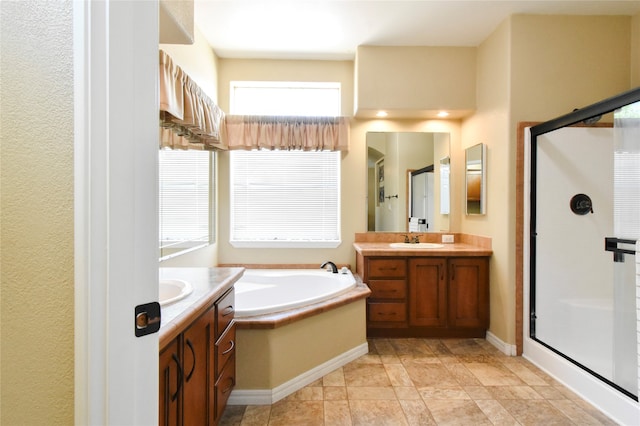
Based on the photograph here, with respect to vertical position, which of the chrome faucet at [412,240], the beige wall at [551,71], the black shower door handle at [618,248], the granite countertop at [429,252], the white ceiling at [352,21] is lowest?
the granite countertop at [429,252]

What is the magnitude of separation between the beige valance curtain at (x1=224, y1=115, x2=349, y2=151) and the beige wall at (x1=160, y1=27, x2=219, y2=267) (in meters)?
0.33

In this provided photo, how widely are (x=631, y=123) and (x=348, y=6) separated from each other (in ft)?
6.86

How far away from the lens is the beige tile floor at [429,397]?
76.6 inches

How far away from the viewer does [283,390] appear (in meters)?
2.16

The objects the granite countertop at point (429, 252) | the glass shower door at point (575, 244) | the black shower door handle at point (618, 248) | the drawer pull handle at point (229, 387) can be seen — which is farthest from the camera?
the granite countertop at point (429, 252)

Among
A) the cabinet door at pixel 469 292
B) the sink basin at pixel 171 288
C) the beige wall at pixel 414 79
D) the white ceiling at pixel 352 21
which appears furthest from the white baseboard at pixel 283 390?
the white ceiling at pixel 352 21

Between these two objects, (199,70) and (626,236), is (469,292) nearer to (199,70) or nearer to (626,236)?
(626,236)

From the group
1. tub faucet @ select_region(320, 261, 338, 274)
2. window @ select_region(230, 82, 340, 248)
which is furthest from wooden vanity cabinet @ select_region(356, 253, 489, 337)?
window @ select_region(230, 82, 340, 248)

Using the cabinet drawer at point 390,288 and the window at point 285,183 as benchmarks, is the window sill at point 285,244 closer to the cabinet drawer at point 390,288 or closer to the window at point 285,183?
the window at point 285,183

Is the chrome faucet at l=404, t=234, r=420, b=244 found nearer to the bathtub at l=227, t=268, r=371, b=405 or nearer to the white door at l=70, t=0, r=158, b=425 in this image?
the bathtub at l=227, t=268, r=371, b=405

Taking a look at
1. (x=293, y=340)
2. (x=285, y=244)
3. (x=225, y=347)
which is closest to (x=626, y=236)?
(x=293, y=340)

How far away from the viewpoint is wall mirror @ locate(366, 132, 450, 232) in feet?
12.2

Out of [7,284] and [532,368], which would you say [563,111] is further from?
[7,284]

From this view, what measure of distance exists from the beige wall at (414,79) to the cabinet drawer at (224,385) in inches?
101
